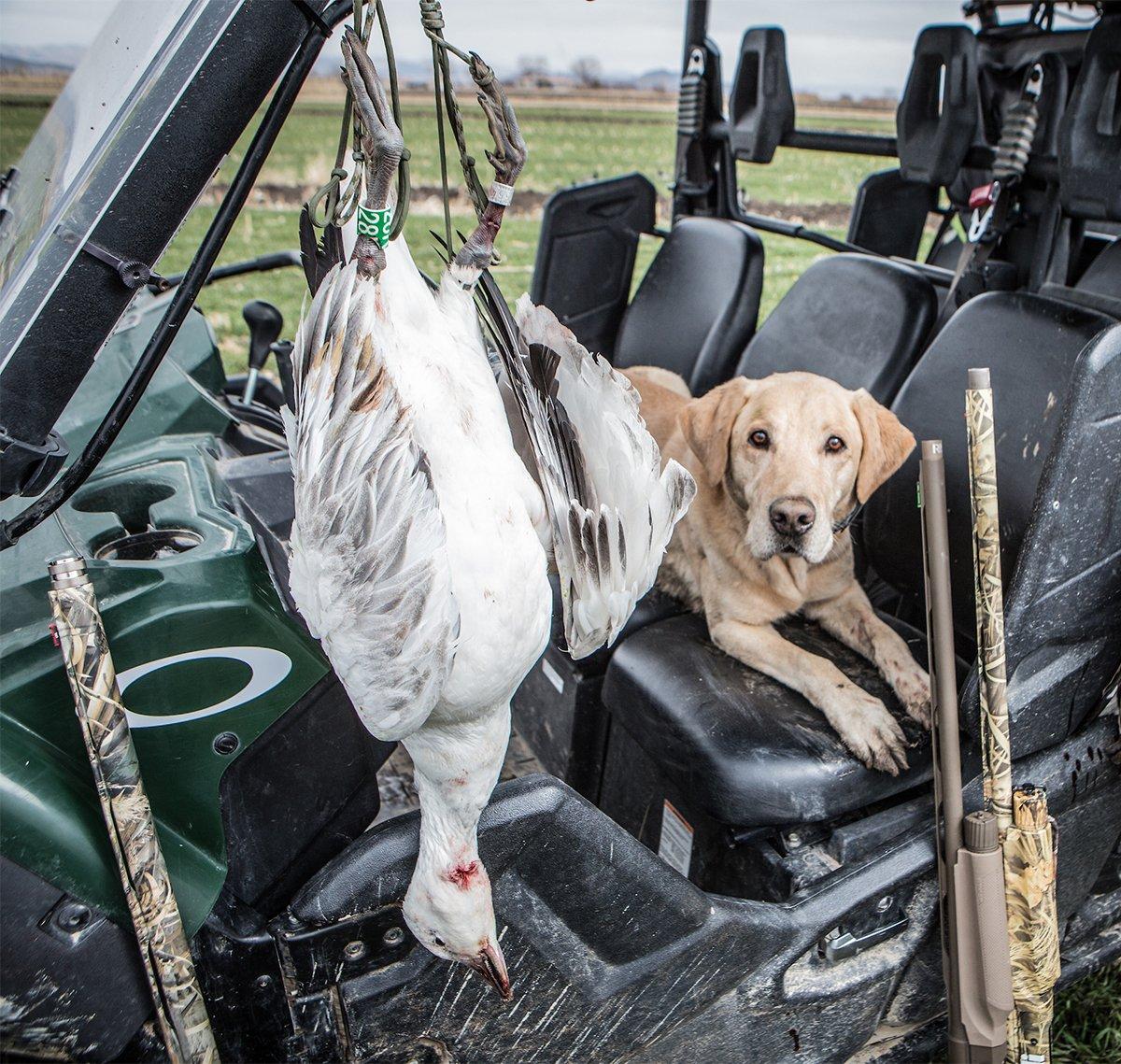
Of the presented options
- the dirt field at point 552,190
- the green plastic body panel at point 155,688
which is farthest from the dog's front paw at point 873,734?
the dirt field at point 552,190

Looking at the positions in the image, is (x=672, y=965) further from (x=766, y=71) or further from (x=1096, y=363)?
(x=766, y=71)

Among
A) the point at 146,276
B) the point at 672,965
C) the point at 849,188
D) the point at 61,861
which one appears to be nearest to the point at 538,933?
the point at 672,965

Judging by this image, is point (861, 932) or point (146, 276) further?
point (861, 932)

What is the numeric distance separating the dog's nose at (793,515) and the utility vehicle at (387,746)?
29 cm

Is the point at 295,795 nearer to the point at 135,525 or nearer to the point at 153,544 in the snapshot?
the point at 153,544

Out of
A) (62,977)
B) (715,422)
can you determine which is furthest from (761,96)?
(62,977)

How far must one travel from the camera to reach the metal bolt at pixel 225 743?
134 cm

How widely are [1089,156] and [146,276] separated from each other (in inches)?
82.0

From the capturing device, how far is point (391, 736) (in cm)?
113

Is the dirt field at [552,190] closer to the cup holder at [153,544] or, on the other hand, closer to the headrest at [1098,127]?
the headrest at [1098,127]

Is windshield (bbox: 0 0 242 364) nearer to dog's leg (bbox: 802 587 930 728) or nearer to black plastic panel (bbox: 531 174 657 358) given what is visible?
dog's leg (bbox: 802 587 930 728)

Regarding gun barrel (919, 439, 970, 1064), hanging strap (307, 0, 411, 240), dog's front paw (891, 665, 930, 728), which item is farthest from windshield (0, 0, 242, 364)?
dog's front paw (891, 665, 930, 728)

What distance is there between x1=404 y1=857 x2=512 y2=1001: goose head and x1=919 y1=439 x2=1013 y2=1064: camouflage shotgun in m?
0.74

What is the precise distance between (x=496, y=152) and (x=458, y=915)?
93 cm
